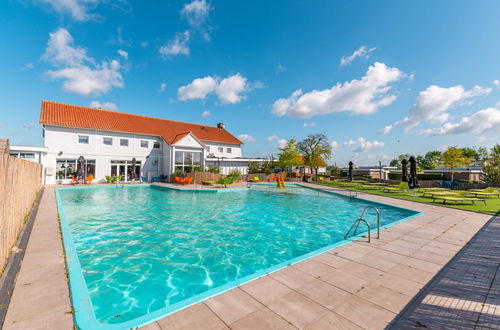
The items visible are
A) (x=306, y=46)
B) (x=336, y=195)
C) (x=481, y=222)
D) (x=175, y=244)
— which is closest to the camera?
(x=175, y=244)

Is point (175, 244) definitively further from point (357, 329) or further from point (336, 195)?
point (336, 195)

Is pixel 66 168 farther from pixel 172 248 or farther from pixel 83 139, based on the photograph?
pixel 172 248

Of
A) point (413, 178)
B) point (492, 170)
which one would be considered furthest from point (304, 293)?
point (492, 170)

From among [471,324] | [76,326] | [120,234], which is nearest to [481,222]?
[471,324]

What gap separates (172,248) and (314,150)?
106 feet

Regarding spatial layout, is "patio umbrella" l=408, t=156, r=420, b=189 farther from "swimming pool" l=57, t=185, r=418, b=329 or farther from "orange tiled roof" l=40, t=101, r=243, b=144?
"orange tiled roof" l=40, t=101, r=243, b=144

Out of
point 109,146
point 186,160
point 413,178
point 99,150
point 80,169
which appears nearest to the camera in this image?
point 413,178

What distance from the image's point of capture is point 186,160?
978 inches

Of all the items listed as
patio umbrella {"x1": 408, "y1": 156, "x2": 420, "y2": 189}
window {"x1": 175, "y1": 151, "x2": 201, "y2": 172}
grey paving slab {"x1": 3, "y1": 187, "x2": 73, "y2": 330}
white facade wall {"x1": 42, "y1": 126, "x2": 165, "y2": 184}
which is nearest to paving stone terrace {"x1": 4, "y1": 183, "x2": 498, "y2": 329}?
grey paving slab {"x1": 3, "y1": 187, "x2": 73, "y2": 330}

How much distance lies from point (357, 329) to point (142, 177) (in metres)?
25.5

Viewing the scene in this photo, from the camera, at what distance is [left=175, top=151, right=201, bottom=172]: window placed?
2425 cm

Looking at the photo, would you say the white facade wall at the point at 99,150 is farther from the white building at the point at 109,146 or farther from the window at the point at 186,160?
the window at the point at 186,160

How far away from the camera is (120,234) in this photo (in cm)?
743

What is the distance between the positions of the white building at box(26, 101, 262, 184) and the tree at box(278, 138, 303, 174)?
1017cm
